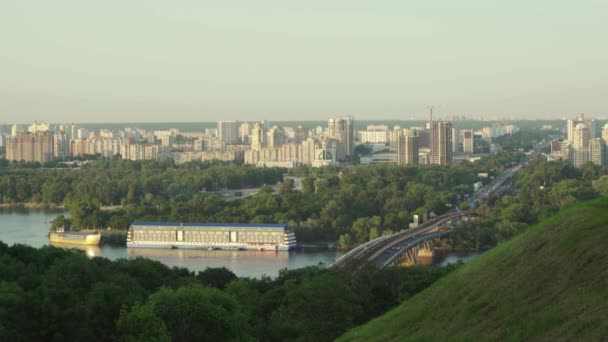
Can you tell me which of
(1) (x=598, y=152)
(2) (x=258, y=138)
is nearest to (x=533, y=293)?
(1) (x=598, y=152)

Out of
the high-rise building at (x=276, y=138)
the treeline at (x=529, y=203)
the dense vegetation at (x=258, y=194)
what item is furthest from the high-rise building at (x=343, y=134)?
the treeline at (x=529, y=203)

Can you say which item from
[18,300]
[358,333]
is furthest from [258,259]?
[358,333]

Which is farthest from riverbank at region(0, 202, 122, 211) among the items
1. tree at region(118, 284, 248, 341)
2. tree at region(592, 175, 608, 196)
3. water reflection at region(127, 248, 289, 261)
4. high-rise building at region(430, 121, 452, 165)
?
tree at region(118, 284, 248, 341)

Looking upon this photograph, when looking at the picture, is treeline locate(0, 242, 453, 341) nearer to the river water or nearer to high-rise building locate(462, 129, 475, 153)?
the river water

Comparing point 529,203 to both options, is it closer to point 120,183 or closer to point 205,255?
point 205,255

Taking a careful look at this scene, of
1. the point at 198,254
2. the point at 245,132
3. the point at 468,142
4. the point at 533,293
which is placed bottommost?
the point at 198,254

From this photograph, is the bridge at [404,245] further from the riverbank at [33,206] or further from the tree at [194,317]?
the riverbank at [33,206]

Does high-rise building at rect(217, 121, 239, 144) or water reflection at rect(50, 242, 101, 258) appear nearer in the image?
water reflection at rect(50, 242, 101, 258)
